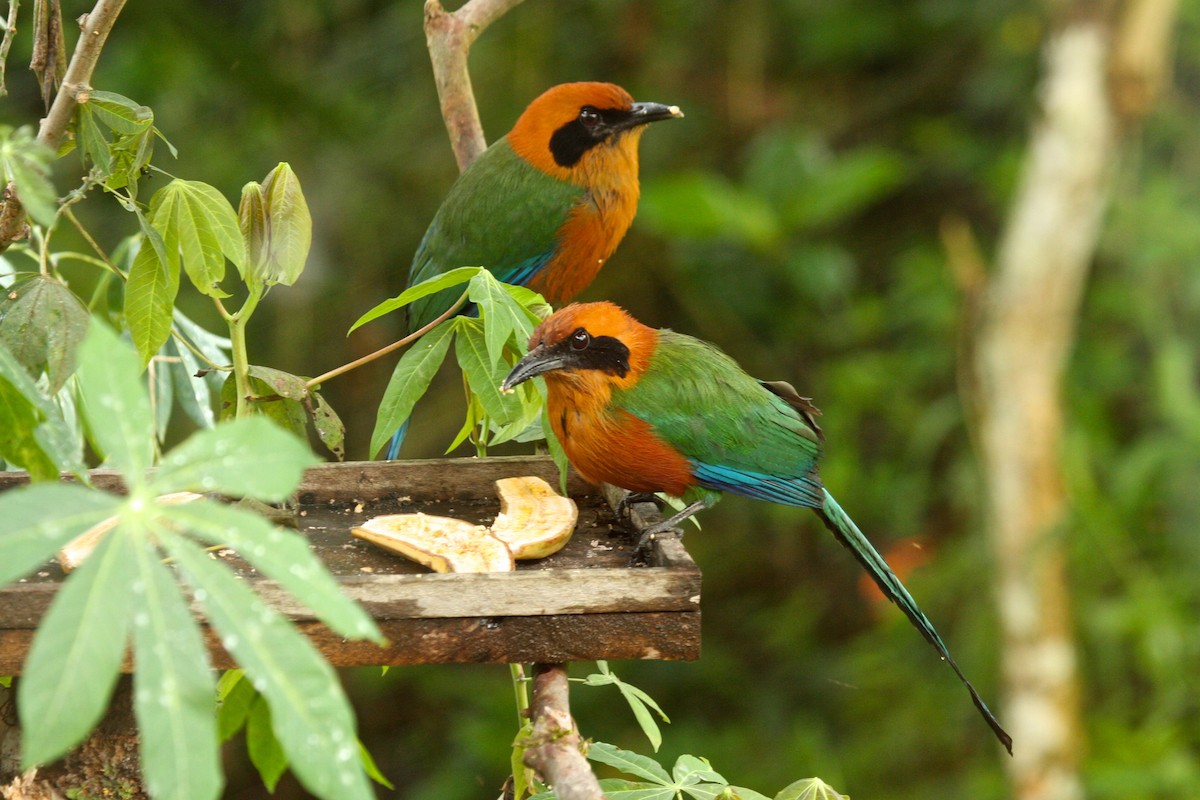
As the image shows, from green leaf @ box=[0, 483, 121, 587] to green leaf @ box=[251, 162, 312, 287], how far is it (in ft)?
3.01

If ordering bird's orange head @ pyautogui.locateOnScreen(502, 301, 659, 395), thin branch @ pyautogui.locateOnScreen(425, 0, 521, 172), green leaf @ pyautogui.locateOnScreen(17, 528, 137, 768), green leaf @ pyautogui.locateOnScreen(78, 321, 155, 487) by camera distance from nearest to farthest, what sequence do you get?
green leaf @ pyautogui.locateOnScreen(17, 528, 137, 768) → green leaf @ pyautogui.locateOnScreen(78, 321, 155, 487) → bird's orange head @ pyautogui.locateOnScreen(502, 301, 659, 395) → thin branch @ pyautogui.locateOnScreen(425, 0, 521, 172)

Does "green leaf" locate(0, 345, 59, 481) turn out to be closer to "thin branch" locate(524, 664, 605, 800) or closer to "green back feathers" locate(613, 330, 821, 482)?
"thin branch" locate(524, 664, 605, 800)

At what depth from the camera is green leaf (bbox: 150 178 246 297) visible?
5.78ft

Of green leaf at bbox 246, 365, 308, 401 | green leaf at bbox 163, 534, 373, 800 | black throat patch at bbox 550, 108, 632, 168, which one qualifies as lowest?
green leaf at bbox 246, 365, 308, 401

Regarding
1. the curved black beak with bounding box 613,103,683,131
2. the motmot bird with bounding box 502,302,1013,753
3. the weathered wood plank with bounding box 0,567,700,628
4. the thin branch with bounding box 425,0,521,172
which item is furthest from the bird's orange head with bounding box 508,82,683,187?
the weathered wood plank with bounding box 0,567,700,628

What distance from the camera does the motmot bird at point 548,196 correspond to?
10.1 feet

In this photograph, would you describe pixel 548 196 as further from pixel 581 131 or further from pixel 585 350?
pixel 585 350

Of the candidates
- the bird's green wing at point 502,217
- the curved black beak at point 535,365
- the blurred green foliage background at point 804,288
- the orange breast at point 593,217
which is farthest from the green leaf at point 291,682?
the blurred green foliage background at point 804,288

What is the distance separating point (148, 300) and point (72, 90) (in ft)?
0.90

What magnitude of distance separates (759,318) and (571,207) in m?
2.58

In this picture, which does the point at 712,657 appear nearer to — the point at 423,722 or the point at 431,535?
the point at 423,722

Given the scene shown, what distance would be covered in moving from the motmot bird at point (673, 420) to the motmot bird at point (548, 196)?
0.81m

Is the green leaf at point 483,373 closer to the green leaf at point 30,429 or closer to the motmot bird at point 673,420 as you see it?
the motmot bird at point 673,420

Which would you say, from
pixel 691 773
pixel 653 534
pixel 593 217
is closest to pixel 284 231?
pixel 653 534
